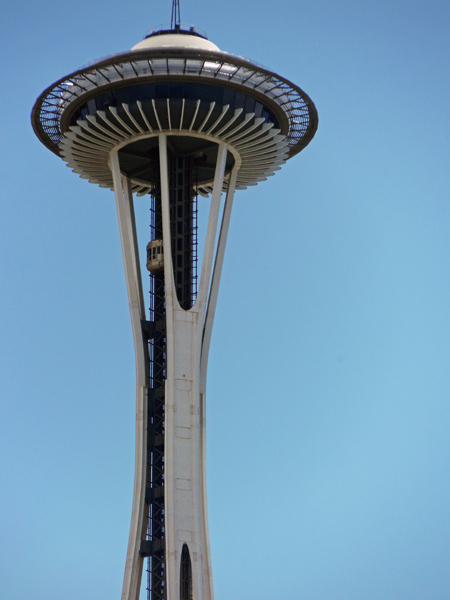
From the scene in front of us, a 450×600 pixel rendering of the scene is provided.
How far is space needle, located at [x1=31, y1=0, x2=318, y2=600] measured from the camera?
307ft

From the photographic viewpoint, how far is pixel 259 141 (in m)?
99.1

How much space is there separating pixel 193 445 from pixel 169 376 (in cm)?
468

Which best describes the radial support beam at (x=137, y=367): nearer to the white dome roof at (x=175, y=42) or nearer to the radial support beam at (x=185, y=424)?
the radial support beam at (x=185, y=424)

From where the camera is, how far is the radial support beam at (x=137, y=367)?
94312 mm

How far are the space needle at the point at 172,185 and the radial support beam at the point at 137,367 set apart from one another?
0.27ft

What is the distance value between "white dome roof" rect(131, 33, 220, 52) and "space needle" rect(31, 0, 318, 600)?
0.12 meters

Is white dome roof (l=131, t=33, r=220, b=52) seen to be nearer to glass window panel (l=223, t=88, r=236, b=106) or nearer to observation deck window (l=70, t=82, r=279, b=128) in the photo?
observation deck window (l=70, t=82, r=279, b=128)

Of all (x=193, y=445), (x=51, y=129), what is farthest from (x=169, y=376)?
(x=51, y=129)

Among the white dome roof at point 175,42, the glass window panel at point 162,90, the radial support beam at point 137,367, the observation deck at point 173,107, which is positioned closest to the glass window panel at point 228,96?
the observation deck at point 173,107

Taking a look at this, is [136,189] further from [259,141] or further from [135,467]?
[135,467]

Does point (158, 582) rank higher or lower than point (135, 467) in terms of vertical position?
lower

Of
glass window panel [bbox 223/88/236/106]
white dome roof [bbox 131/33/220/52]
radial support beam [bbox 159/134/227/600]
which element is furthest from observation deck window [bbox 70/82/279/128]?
white dome roof [bbox 131/33/220/52]

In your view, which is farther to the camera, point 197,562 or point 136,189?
point 136,189

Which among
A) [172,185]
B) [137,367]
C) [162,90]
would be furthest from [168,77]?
[137,367]
